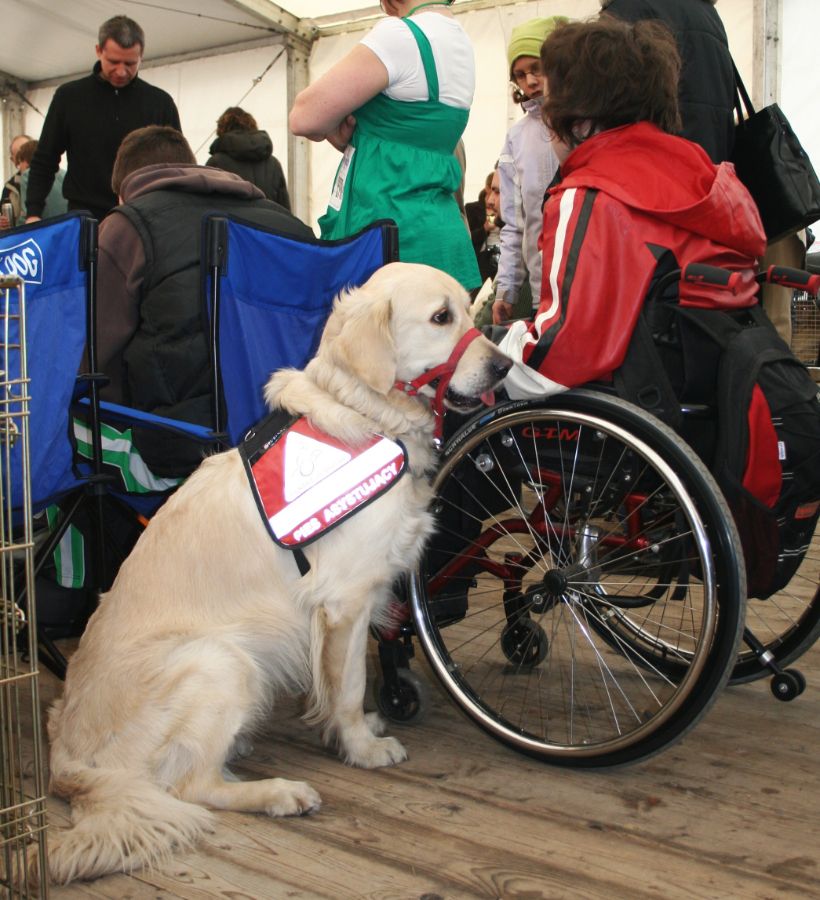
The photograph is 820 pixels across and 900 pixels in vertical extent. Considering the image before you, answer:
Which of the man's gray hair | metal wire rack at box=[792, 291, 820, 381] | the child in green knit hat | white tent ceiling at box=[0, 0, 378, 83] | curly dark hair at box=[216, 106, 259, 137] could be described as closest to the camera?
the child in green knit hat

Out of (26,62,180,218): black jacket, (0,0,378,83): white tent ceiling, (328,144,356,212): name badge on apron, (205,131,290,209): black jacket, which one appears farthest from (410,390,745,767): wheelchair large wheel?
(0,0,378,83): white tent ceiling

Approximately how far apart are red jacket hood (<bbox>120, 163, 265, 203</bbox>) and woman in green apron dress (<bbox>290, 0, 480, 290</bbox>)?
0.30 metres

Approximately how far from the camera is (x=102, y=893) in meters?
1.56

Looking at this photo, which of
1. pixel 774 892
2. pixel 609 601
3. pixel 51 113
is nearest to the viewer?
pixel 774 892

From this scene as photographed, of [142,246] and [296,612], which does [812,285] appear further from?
[142,246]

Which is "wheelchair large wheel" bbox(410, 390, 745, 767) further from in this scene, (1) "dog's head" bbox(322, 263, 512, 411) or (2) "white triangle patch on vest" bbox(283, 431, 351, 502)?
(2) "white triangle patch on vest" bbox(283, 431, 351, 502)

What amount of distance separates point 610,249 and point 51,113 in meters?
3.48

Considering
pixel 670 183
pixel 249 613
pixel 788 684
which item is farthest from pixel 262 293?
pixel 788 684

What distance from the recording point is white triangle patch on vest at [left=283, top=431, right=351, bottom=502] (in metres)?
1.91

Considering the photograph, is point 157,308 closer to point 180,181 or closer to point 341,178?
point 180,181

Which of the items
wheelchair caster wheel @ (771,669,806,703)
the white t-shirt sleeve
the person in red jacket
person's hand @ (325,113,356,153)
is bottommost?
wheelchair caster wheel @ (771,669,806,703)

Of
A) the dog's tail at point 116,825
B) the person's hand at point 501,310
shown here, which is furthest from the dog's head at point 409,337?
the person's hand at point 501,310

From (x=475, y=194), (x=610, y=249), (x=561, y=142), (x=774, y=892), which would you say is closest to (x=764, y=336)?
(x=610, y=249)

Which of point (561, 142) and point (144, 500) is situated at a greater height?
point (561, 142)
